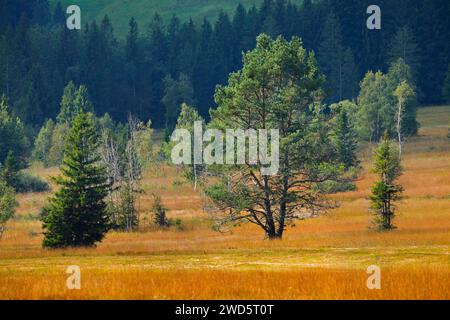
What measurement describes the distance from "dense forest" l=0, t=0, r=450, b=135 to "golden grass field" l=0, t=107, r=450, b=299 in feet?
196

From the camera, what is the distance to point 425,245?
40250mm

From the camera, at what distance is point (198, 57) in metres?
161

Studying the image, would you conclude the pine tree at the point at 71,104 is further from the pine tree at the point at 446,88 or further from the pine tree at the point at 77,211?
the pine tree at the point at 77,211

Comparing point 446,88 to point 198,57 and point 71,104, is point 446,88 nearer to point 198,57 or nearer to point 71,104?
point 198,57

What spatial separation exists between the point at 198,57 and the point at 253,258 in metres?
128

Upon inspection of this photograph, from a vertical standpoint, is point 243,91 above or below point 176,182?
above

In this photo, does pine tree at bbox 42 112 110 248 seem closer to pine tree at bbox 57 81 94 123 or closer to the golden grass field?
the golden grass field

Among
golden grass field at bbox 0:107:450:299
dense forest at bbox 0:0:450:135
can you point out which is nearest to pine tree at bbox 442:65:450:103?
dense forest at bbox 0:0:450:135

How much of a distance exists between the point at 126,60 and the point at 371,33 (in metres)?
47.7

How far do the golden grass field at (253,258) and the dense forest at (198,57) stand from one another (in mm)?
59631

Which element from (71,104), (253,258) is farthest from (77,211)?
(71,104)

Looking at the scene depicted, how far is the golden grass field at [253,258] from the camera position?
71.0 ft
